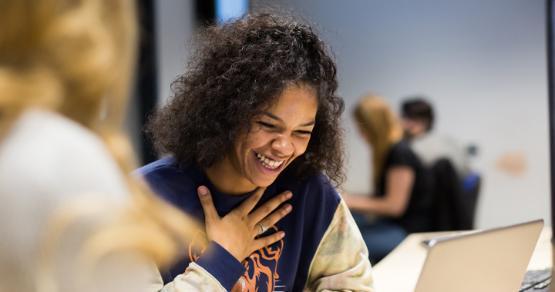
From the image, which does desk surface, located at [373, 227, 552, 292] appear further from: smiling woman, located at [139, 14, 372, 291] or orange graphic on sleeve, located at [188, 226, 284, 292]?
orange graphic on sleeve, located at [188, 226, 284, 292]

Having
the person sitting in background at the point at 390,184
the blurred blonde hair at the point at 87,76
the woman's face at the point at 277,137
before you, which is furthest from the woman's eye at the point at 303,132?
the person sitting in background at the point at 390,184

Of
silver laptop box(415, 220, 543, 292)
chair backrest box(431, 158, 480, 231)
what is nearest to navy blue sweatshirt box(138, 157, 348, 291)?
silver laptop box(415, 220, 543, 292)

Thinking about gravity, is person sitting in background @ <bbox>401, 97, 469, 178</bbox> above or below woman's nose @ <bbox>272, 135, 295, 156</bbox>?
below

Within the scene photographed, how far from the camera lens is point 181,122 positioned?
5.77ft

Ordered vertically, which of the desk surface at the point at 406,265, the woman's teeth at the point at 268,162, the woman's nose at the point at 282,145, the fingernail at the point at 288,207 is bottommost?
the desk surface at the point at 406,265

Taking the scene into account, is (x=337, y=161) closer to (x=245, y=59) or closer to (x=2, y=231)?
(x=245, y=59)

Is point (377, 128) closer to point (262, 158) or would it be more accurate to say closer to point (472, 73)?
point (472, 73)

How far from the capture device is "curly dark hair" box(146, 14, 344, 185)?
5.44 ft

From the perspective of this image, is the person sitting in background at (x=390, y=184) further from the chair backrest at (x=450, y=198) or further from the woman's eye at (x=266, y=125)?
the woman's eye at (x=266, y=125)

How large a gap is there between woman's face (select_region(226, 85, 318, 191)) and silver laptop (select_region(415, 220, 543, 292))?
0.35 meters

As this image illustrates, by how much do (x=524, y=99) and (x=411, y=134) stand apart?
1593 mm

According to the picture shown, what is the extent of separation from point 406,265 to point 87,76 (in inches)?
76.3

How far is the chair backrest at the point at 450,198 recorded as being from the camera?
3.86 metres

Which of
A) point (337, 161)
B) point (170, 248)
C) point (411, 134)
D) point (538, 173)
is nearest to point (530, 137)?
point (538, 173)
